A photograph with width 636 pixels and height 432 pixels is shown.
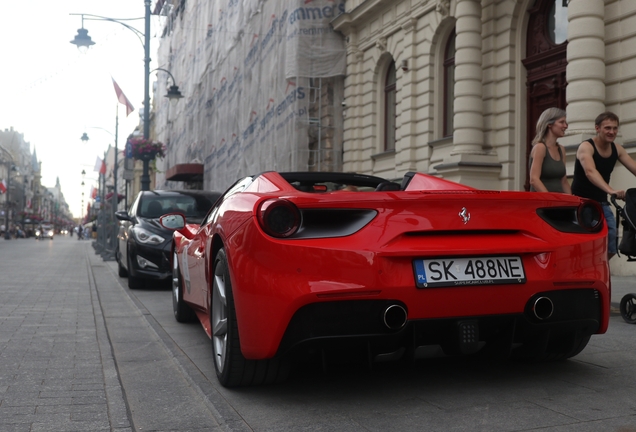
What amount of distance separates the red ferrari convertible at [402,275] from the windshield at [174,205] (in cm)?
749

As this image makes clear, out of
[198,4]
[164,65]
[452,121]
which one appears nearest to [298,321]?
[452,121]

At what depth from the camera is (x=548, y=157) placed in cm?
659

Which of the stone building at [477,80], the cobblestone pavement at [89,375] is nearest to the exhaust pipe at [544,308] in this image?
the cobblestone pavement at [89,375]

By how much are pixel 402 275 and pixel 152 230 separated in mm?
7830

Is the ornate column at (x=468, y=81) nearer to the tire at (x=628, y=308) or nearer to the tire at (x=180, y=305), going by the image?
the tire at (x=628, y=308)

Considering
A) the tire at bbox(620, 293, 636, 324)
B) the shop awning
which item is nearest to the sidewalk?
the tire at bbox(620, 293, 636, 324)

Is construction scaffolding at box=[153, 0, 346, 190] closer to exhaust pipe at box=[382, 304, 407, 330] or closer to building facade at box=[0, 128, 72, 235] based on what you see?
exhaust pipe at box=[382, 304, 407, 330]

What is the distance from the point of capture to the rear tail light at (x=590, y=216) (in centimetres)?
396

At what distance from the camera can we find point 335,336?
136 inches

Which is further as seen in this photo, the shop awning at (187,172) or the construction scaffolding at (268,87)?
the shop awning at (187,172)

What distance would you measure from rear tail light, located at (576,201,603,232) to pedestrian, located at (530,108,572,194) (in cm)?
248

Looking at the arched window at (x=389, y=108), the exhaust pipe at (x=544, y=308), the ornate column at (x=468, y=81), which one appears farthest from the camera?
the arched window at (x=389, y=108)

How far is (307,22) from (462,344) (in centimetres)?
1804

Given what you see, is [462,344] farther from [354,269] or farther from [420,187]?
[420,187]
